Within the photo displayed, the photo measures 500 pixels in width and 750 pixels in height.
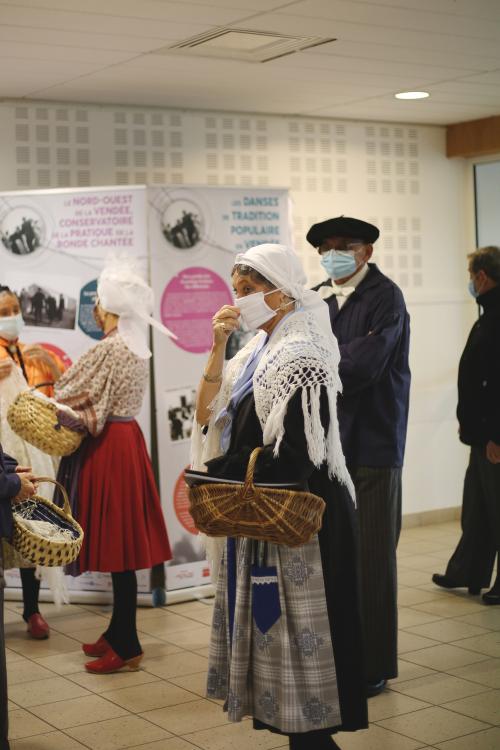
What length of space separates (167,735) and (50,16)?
9.42 feet

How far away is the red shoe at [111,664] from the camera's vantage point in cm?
457

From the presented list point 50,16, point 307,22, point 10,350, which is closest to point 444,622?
point 10,350

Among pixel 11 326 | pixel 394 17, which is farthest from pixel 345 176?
pixel 11 326

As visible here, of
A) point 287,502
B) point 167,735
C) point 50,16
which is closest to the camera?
point 287,502

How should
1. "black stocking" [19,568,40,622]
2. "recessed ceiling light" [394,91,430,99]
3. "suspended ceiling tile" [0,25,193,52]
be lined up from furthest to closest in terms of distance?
"recessed ceiling light" [394,91,430,99] < "black stocking" [19,568,40,622] < "suspended ceiling tile" [0,25,193,52]

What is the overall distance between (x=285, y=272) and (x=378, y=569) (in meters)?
1.47

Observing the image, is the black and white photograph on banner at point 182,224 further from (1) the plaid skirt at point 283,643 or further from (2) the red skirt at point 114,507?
(1) the plaid skirt at point 283,643

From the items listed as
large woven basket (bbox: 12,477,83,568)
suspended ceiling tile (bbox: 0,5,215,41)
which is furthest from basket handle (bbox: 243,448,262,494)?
suspended ceiling tile (bbox: 0,5,215,41)

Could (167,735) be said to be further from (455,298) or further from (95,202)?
(455,298)

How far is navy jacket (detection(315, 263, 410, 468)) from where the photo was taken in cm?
415

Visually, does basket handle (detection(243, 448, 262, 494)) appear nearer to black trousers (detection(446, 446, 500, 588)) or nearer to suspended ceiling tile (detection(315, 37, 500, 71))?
suspended ceiling tile (detection(315, 37, 500, 71))

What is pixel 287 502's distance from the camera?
283cm

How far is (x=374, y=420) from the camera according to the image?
418 centimetres

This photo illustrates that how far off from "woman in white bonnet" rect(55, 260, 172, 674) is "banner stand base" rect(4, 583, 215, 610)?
0.93 m
